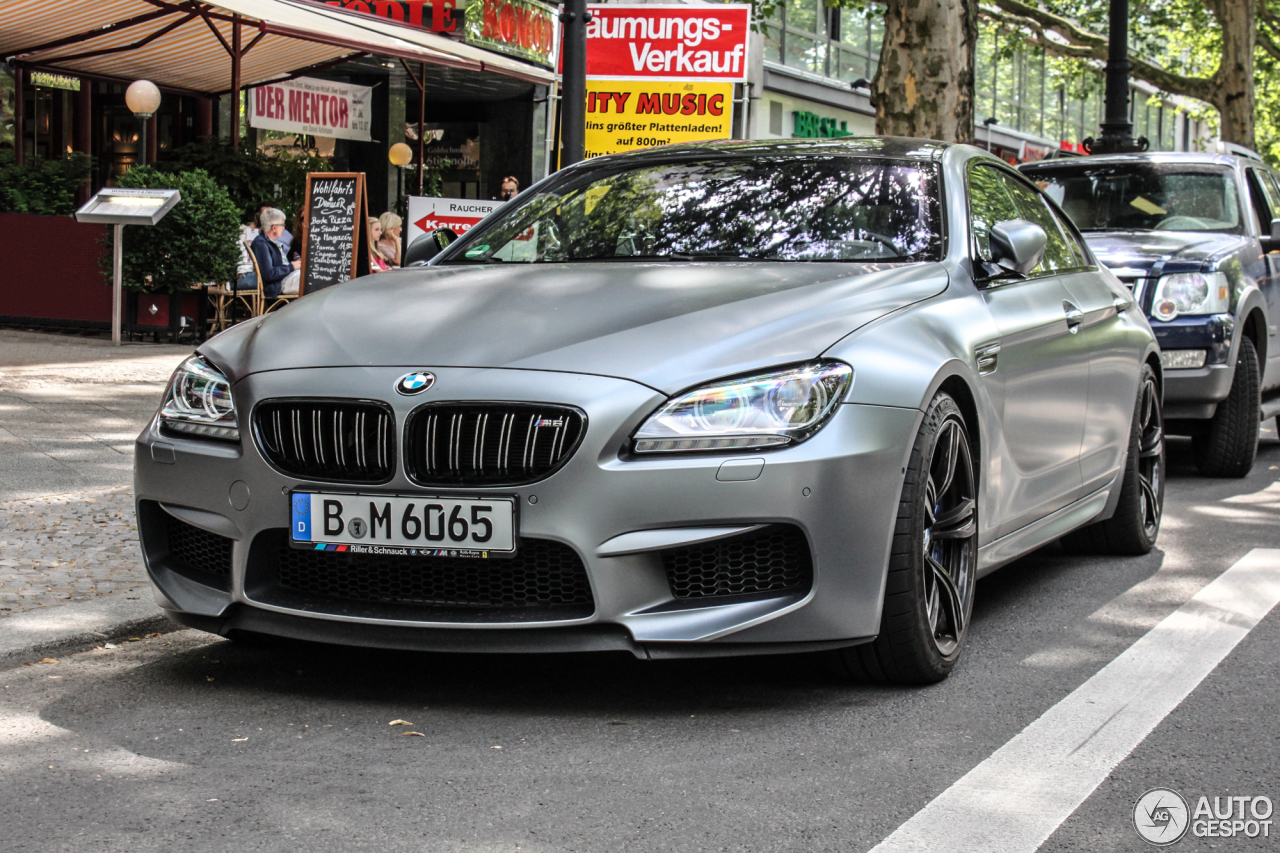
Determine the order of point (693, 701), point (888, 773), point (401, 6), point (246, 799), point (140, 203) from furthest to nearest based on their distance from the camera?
1. point (401, 6)
2. point (140, 203)
3. point (693, 701)
4. point (888, 773)
5. point (246, 799)

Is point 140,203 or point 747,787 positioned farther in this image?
point 140,203

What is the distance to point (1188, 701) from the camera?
4.20 m

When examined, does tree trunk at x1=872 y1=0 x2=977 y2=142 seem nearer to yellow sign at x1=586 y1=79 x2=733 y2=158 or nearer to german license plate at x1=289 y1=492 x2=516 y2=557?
yellow sign at x1=586 y1=79 x2=733 y2=158

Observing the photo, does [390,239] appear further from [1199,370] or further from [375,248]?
[1199,370]

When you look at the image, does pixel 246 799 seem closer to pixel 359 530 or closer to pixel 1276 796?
pixel 359 530

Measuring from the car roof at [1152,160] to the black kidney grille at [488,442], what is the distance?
25.4 feet

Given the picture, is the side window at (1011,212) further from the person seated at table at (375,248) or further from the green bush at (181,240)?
the person seated at table at (375,248)

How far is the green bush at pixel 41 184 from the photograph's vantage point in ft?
50.6

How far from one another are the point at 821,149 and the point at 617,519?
208 centimetres

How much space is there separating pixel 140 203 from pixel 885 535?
35.5ft

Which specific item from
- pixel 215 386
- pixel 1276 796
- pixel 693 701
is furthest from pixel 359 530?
pixel 1276 796

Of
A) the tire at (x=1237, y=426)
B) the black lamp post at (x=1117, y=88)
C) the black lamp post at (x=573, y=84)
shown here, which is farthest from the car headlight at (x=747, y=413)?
the black lamp post at (x=1117, y=88)

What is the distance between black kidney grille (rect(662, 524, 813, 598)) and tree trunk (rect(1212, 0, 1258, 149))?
29.9m

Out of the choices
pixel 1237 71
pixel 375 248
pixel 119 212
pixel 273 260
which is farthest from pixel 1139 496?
pixel 1237 71
